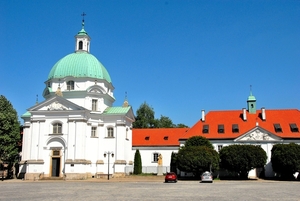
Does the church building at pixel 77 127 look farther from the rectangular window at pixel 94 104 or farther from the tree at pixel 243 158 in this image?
the tree at pixel 243 158

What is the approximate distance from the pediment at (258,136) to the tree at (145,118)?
116 ft

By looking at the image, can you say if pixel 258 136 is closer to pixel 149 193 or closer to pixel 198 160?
pixel 198 160

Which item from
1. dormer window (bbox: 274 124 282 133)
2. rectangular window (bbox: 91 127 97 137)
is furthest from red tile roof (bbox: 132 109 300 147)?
rectangular window (bbox: 91 127 97 137)

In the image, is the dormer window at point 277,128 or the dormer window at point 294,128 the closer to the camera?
the dormer window at point 294,128

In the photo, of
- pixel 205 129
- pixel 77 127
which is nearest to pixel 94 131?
pixel 77 127

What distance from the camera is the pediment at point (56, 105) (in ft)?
170

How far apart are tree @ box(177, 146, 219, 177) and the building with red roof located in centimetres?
776

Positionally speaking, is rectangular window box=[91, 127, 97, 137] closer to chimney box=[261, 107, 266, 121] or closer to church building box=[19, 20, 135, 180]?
church building box=[19, 20, 135, 180]

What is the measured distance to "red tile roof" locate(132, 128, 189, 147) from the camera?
64000 mm

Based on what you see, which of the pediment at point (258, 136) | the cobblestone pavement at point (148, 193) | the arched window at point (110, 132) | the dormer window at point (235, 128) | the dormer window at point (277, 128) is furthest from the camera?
the dormer window at point (235, 128)

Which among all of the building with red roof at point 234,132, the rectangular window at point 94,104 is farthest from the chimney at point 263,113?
the rectangular window at point 94,104

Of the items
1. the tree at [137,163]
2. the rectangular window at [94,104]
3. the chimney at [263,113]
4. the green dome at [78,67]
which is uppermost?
the green dome at [78,67]

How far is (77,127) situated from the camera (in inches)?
2020

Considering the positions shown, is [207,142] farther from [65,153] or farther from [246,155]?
[65,153]
